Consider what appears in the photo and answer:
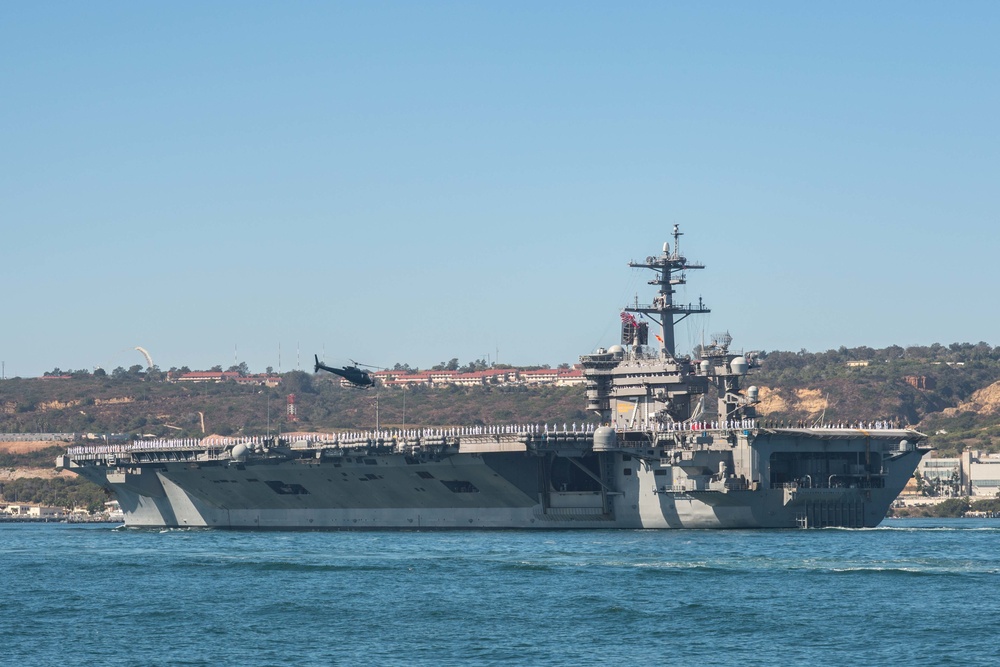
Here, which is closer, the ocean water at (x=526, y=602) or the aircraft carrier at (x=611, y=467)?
the ocean water at (x=526, y=602)

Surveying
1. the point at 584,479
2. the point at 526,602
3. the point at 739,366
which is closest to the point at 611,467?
the point at 584,479

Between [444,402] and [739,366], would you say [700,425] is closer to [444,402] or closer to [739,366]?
[739,366]

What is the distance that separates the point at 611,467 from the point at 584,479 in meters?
1.35

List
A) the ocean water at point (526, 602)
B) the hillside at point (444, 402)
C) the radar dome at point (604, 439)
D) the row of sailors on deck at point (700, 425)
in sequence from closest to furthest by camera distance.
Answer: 1. the ocean water at point (526, 602)
2. the radar dome at point (604, 439)
3. the row of sailors on deck at point (700, 425)
4. the hillside at point (444, 402)

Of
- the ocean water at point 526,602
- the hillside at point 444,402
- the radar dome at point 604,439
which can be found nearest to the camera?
the ocean water at point 526,602

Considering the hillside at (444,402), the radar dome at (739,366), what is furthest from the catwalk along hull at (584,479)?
the hillside at (444,402)

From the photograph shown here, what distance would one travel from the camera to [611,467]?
51094 millimetres

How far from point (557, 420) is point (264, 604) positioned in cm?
8641

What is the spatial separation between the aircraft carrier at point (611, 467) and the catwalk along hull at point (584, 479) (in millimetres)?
50

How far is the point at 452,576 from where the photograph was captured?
3803 cm

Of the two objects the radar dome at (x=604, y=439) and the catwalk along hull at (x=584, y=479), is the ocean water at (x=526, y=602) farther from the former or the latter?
the radar dome at (x=604, y=439)

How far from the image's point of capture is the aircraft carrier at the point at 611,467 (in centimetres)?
4912

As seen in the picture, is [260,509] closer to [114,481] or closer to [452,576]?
[114,481]

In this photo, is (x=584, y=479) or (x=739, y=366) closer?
(x=584, y=479)
